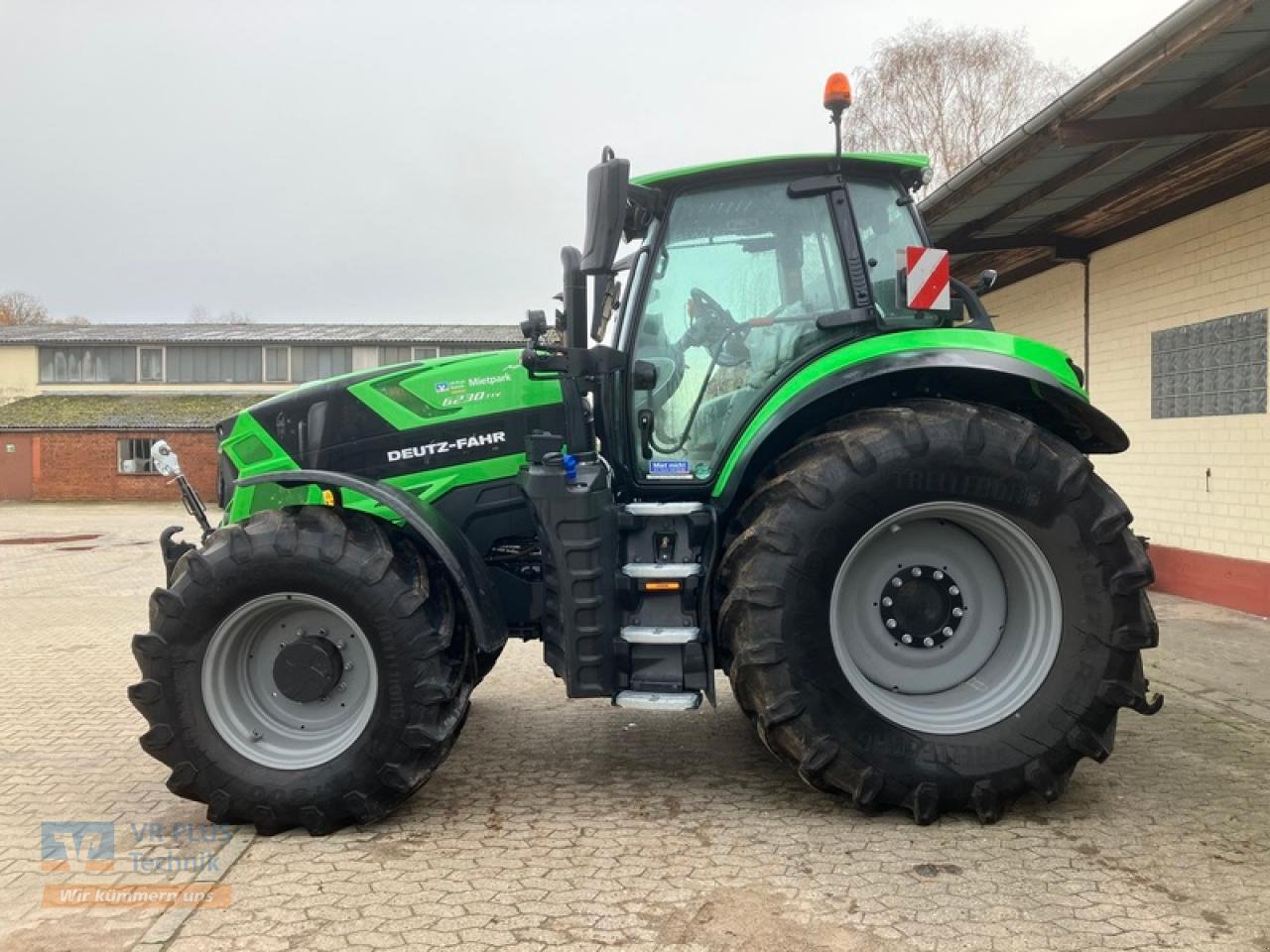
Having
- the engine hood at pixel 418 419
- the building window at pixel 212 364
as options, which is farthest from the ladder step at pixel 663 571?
the building window at pixel 212 364

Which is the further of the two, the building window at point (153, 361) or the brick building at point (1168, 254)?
the building window at point (153, 361)

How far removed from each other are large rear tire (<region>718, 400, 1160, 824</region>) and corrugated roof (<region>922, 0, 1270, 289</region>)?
286 centimetres

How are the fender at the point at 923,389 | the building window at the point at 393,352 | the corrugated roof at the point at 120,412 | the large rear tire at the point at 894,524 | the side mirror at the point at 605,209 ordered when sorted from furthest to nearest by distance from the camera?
1. the building window at the point at 393,352
2. the corrugated roof at the point at 120,412
3. the fender at the point at 923,389
4. the large rear tire at the point at 894,524
5. the side mirror at the point at 605,209

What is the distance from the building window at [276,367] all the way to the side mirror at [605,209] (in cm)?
3799

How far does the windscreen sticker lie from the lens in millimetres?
4039

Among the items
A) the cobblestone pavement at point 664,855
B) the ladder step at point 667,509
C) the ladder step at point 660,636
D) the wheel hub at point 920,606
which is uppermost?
the ladder step at point 667,509

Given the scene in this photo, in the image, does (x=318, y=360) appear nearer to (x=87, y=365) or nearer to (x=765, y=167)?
(x=87, y=365)

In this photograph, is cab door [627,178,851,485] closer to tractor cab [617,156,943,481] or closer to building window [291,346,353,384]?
tractor cab [617,156,943,481]

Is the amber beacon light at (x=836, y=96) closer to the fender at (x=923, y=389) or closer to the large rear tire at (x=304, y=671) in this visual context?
the fender at (x=923, y=389)

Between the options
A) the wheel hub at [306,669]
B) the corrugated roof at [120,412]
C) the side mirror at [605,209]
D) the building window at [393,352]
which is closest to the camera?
the side mirror at [605,209]

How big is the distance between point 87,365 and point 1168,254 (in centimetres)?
4067

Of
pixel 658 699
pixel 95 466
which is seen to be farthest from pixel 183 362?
pixel 658 699

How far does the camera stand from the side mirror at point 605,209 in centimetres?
338

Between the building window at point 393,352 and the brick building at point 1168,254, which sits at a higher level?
the building window at point 393,352
